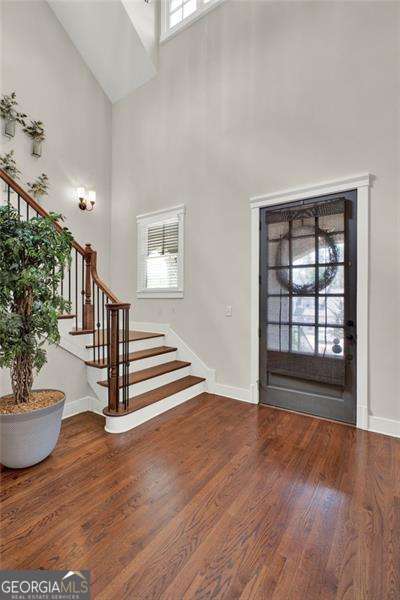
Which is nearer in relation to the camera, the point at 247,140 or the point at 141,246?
the point at 247,140

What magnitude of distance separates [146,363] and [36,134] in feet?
12.4

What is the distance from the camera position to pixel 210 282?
382cm

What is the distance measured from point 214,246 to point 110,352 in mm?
1966

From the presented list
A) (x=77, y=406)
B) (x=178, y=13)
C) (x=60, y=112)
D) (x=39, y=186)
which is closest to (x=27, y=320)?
(x=77, y=406)

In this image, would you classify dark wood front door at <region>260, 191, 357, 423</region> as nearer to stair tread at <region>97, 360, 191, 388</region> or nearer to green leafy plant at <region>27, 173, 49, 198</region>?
stair tread at <region>97, 360, 191, 388</region>

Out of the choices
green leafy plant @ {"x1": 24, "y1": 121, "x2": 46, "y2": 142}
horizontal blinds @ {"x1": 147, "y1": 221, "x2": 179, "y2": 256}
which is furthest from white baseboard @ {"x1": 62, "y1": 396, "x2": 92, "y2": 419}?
green leafy plant @ {"x1": 24, "y1": 121, "x2": 46, "y2": 142}

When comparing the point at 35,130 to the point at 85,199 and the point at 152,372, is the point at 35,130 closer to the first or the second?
the point at 85,199

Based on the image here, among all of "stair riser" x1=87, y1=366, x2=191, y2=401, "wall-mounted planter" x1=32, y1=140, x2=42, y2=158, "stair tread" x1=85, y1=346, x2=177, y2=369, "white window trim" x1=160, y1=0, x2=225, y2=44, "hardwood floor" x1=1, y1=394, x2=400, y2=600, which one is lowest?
"hardwood floor" x1=1, y1=394, x2=400, y2=600

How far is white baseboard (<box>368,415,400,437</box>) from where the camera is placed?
259 centimetres

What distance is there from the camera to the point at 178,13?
4.44 m

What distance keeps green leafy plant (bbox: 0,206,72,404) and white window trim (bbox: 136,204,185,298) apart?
2077mm

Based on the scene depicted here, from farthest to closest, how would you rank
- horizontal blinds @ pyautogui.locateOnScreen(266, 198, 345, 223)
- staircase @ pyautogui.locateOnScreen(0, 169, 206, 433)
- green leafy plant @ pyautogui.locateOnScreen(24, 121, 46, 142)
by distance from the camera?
green leafy plant @ pyautogui.locateOnScreen(24, 121, 46, 142), horizontal blinds @ pyautogui.locateOnScreen(266, 198, 345, 223), staircase @ pyautogui.locateOnScreen(0, 169, 206, 433)

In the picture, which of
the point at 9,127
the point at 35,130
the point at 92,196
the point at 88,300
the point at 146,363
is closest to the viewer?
the point at 88,300

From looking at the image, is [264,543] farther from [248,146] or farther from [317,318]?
[248,146]
